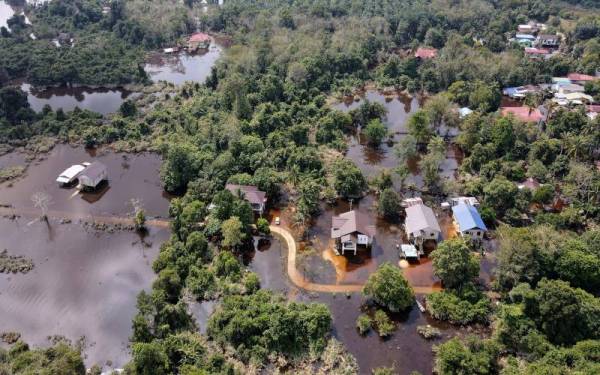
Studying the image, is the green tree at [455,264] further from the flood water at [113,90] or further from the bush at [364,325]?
the flood water at [113,90]

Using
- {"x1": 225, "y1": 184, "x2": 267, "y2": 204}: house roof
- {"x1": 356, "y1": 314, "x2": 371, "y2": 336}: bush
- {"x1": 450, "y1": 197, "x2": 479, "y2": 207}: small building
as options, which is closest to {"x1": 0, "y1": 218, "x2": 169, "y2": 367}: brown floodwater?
{"x1": 225, "y1": 184, "x2": 267, "y2": 204}: house roof

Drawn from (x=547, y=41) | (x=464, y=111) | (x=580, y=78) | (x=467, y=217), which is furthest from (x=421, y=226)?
(x=547, y=41)

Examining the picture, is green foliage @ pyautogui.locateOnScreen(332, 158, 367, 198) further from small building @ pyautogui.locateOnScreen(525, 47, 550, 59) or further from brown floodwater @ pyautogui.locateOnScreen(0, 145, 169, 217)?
small building @ pyautogui.locateOnScreen(525, 47, 550, 59)

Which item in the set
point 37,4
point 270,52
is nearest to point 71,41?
point 37,4

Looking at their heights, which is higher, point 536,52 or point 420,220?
point 420,220

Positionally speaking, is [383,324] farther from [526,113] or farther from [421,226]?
[526,113]

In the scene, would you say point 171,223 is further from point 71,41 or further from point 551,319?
point 71,41
